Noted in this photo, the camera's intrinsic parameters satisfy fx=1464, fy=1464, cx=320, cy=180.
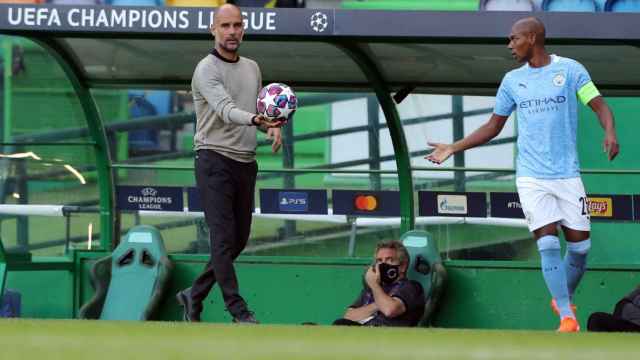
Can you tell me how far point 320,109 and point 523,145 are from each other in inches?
197

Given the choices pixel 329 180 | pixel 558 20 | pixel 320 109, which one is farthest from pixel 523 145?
pixel 320 109

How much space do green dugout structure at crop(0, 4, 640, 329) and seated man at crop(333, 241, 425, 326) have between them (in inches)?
32.1

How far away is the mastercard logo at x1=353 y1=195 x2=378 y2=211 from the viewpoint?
993cm

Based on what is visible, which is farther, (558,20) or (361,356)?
(558,20)

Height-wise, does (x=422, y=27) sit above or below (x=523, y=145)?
above

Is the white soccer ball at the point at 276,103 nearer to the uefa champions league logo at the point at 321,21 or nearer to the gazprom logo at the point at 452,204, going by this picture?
the uefa champions league logo at the point at 321,21

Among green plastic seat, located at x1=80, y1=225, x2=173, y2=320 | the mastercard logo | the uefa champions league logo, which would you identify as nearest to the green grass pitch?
the uefa champions league logo

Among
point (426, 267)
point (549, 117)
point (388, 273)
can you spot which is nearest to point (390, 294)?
point (388, 273)

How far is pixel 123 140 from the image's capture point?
13.0 meters

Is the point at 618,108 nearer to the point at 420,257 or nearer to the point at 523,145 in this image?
the point at 420,257

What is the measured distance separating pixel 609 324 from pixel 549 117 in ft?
3.96

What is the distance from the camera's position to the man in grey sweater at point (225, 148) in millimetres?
7363

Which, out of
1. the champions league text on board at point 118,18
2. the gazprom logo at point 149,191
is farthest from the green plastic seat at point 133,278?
the champions league text on board at point 118,18

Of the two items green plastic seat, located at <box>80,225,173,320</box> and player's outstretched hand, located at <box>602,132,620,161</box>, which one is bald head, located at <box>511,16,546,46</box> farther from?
green plastic seat, located at <box>80,225,173,320</box>
